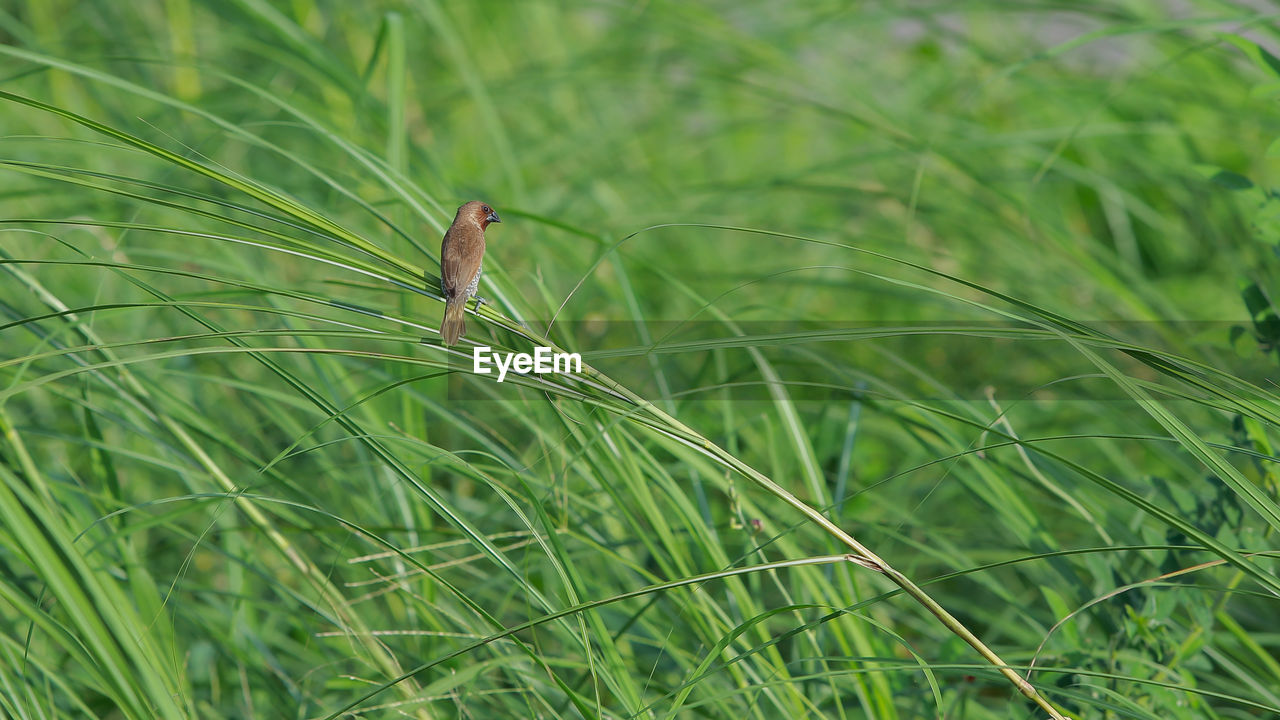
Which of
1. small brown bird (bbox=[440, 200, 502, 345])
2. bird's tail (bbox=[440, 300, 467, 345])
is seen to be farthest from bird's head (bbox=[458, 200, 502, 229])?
bird's tail (bbox=[440, 300, 467, 345])

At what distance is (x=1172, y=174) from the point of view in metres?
2.28

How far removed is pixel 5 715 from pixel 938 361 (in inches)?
86.1

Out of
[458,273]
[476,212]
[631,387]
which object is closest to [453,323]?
[458,273]

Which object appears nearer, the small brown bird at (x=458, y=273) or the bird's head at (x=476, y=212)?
the small brown bird at (x=458, y=273)

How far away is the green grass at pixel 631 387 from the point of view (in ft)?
3.09

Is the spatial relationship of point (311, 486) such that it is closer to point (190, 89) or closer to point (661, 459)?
point (661, 459)

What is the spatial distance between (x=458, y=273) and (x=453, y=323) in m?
0.05

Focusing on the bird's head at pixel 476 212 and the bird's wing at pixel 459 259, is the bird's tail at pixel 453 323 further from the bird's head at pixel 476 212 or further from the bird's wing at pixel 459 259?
the bird's head at pixel 476 212

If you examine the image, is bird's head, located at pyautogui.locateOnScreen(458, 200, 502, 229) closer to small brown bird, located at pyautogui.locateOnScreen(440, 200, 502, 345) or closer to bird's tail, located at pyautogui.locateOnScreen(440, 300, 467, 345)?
small brown bird, located at pyautogui.locateOnScreen(440, 200, 502, 345)

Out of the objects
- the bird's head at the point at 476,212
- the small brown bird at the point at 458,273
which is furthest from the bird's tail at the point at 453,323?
the bird's head at the point at 476,212

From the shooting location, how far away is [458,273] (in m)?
0.89

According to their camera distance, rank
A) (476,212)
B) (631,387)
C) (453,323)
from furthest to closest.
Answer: (631,387) < (476,212) < (453,323)

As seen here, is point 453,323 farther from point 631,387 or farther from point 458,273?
point 631,387

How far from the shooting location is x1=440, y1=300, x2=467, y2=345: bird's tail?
34.1 inches
